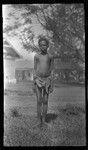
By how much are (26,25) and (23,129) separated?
3.49ft

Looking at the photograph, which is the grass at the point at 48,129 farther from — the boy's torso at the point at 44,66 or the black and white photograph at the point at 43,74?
the boy's torso at the point at 44,66

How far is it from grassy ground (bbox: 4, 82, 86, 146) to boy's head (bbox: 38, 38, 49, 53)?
1.36 feet

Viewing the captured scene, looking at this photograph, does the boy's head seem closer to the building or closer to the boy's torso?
the boy's torso

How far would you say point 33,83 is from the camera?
8.41 ft

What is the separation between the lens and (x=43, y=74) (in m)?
2.52

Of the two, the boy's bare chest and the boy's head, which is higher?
the boy's head

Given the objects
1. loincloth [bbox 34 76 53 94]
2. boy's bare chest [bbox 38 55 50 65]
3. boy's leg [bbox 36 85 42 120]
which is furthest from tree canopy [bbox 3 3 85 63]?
boy's leg [bbox 36 85 42 120]

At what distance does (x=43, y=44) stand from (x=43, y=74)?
305 mm

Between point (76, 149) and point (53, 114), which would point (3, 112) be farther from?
point (76, 149)

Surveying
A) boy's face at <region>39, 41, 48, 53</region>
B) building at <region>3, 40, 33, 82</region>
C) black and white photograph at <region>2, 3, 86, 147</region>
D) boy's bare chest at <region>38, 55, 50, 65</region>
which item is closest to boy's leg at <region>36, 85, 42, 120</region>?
black and white photograph at <region>2, 3, 86, 147</region>

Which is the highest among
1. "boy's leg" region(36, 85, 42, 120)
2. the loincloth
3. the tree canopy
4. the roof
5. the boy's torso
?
the tree canopy

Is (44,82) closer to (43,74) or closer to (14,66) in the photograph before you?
(43,74)

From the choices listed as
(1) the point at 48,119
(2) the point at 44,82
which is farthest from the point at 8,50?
(1) the point at 48,119

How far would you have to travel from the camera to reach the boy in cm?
252
